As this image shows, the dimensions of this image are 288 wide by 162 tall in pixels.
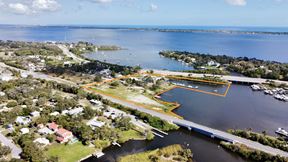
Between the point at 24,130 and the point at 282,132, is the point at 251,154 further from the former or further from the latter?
the point at 24,130

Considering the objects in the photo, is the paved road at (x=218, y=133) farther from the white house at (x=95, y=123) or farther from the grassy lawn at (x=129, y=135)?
the white house at (x=95, y=123)

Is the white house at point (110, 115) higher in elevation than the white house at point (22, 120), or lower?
higher

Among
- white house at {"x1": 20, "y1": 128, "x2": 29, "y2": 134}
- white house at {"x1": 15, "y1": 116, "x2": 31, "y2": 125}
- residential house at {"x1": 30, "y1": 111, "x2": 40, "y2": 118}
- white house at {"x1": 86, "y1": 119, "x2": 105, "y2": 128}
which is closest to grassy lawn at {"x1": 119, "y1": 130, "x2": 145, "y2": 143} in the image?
white house at {"x1": 86, "y1": 119, "x2": 105, "y2": 128}

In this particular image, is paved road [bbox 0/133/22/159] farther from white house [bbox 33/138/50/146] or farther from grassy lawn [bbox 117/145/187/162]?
grassy lawn [bbox 117/145/187/162]

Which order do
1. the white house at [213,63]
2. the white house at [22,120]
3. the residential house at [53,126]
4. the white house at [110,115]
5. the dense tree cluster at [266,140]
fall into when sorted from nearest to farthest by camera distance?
the dense tree cluster at [266,140] → the residential house at [53,126] → the white house at [22,120] → the white house at [110,115] → the white house at [213,63]

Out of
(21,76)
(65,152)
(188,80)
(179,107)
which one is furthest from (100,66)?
(65,152)

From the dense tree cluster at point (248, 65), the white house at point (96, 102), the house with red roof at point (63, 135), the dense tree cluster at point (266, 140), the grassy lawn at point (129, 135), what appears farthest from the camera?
the dense tree cluster at point (248, 65)

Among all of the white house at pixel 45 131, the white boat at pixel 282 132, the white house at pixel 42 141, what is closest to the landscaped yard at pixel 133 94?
the white house at pixel 45 131
